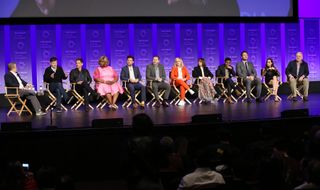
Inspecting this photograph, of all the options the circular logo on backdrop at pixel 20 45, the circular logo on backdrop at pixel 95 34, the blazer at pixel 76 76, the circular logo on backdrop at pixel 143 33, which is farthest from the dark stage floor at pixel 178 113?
the circular logo on backdrop at pixel 143 33

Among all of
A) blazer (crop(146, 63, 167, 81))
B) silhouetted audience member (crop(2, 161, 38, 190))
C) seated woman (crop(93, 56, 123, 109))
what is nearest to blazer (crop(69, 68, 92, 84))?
seated woman (crop(93, 56, 123, 109))

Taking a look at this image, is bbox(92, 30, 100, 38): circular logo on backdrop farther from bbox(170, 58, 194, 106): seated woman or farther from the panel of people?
bbox(170, 58, 194, 106): seated woman

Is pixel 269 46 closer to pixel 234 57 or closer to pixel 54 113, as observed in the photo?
pixel 234 57

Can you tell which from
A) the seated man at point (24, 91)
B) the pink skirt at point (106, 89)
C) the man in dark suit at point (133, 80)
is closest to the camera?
the seated man at point (24, 91)

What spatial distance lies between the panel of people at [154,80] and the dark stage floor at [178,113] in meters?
0.34

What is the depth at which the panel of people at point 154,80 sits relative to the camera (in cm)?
934

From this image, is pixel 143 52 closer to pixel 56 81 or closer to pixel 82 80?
pixel 82 80

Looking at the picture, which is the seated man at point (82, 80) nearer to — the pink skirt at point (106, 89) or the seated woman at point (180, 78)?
the pink skirt at point (106, 89)

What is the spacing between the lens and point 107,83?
9.49 metres

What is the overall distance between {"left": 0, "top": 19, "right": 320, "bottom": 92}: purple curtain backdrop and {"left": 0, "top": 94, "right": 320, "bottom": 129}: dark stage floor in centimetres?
168

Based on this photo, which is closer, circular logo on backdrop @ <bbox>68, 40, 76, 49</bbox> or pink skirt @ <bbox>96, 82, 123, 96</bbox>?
pink skirt @ <bbox>96, 82, 123, 96</bbox>

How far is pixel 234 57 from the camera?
1203cm

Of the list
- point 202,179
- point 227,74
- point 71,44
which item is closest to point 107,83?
point 71,44

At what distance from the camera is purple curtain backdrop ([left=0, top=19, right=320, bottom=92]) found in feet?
35.6
